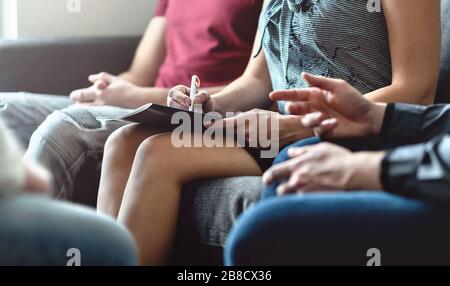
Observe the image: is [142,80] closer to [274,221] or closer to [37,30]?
[37,30]

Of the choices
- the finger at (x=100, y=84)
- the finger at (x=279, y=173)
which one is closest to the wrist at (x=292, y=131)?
the finger at (x=279, y=173)

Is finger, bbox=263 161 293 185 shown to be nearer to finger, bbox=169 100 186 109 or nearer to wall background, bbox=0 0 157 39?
finger, bbox=169 100 186 109

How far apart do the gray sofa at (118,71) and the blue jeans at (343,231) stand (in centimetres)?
33

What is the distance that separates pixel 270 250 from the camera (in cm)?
89

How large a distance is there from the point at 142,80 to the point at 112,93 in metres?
0.29

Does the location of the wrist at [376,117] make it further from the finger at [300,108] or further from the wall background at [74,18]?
the wall background at [74,18]

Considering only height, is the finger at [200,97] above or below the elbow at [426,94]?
below

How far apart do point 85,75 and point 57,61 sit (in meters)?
0.10

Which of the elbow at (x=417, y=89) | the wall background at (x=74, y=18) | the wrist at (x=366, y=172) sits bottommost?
the wrist at (x=366, y=172)

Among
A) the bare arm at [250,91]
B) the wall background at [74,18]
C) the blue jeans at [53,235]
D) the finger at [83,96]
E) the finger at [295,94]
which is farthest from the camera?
the wall background at [74,18]

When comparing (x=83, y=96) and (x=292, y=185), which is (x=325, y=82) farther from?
(x=83, y=96)

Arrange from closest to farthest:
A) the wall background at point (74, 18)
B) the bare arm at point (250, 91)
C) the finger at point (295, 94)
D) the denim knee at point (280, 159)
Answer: the denim knee at point (280, 159) < the finger at point (295, 94) < the bare arm at point (250, 91) < the wall background at point (74, 18)

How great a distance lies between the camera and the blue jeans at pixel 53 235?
76cm
